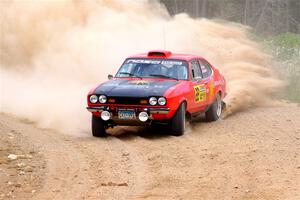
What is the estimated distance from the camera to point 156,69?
11.7m

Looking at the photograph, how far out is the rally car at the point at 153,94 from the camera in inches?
408

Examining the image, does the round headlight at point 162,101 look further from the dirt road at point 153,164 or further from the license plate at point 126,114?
the dirt road at point 153,164

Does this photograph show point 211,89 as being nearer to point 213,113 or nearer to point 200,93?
point 213,113

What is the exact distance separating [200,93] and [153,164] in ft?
12.1

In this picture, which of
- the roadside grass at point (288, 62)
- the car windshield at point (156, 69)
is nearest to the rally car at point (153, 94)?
the car windshield at point (156, 69)

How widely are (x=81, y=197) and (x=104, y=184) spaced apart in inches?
22.4

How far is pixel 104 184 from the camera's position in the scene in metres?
7.38

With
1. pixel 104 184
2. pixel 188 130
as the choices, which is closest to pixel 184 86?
pixel 188 130

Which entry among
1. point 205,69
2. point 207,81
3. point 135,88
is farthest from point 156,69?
point 205,69

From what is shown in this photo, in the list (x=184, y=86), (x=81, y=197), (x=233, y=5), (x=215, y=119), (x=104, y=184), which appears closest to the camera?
(x=81, y=197)

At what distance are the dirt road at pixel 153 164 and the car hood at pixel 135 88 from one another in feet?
2.49

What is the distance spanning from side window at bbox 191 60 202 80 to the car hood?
0.76 m

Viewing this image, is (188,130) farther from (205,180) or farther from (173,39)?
(173,39)

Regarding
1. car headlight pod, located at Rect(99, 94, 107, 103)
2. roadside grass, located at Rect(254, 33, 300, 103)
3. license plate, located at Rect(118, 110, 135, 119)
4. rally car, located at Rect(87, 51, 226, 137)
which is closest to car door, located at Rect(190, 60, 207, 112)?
rally car, located at Rect(87, 51, 226, 137)
